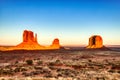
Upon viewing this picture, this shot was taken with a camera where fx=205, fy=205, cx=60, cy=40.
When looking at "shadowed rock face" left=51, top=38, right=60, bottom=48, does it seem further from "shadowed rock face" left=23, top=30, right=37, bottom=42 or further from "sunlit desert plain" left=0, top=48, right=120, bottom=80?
"sunlit desert plain" left=0, top=48, right=120, bottom=80

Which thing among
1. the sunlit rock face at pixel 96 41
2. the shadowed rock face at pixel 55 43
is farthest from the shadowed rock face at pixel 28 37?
the sunlit rock face at pixel 96 41

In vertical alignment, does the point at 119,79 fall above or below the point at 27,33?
below

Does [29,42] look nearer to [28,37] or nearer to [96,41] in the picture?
[28,37]

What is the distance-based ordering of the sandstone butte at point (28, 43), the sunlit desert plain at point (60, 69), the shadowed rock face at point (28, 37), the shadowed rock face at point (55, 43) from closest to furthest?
the sunlit desert plain at point (60, 69) → the sandstone butte at point (28, 43) → the shadowed rock face at point (28, 37) → the shadowed rock face at point (55, 43)

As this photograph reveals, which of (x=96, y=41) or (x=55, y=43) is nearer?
(x=96, y=41)

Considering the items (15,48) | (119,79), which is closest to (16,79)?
(119,79)

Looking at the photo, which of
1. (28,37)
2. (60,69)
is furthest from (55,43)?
(60,69)

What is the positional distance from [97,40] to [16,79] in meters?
150

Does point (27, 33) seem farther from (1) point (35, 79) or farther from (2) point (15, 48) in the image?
(1) point (35, 79)

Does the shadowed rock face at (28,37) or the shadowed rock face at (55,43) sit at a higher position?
the shadowed rock face at (28,37)

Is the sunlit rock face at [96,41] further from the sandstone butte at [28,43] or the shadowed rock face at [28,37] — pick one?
the shadowed rock face at [28,37]

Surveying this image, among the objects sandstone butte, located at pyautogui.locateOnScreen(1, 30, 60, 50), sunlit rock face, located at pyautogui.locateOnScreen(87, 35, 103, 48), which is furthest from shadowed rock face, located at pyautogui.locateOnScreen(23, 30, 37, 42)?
sunlit rock face, located at pyautogui.locateOnScreen(87, 35, 103, 48)

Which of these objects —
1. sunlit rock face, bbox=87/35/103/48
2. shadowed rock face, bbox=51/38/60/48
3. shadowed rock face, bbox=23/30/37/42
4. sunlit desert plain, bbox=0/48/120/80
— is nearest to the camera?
sunlit desert plain, bbox=0/48/120/80

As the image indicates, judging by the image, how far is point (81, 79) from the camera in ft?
72.7
